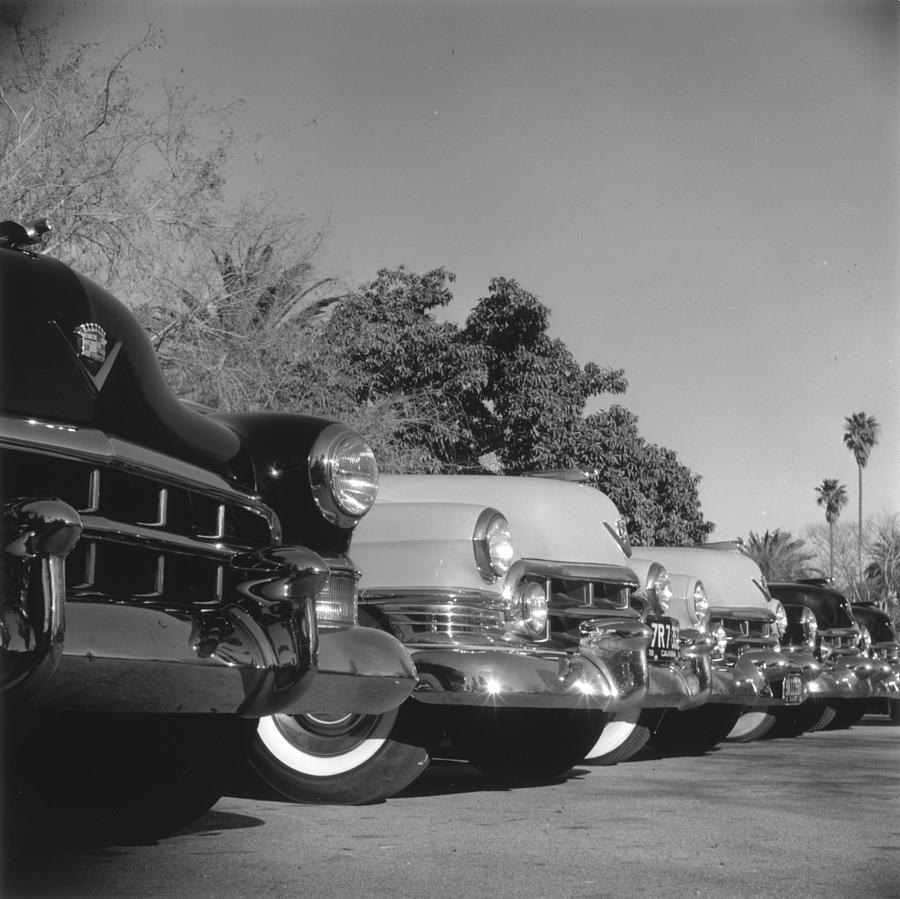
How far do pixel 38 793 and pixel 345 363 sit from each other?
10.0 m

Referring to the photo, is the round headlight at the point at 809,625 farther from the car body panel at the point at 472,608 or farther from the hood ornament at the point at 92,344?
the hood ornament at the point at 92,344

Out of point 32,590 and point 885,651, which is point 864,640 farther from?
point 32,590

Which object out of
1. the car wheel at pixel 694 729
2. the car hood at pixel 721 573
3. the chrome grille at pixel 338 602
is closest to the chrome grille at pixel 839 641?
the car hood at pixel 721 573

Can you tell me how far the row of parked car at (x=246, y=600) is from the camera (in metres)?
2.71

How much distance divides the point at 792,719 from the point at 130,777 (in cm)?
761

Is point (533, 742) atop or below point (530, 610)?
below

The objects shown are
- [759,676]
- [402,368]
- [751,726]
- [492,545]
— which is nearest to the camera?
[492,545]

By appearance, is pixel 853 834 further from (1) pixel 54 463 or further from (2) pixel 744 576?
(2) pixel 744 576

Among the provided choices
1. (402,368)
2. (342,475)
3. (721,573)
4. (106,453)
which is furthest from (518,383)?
(106,453)

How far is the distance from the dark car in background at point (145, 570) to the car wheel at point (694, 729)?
16.1 feet

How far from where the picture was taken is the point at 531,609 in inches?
215

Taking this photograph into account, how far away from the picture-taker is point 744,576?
9.15m

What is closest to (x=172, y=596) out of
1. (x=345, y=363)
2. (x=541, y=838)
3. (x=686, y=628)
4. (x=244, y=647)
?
(x=244, y=647)

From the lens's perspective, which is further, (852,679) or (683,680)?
(852,679)
